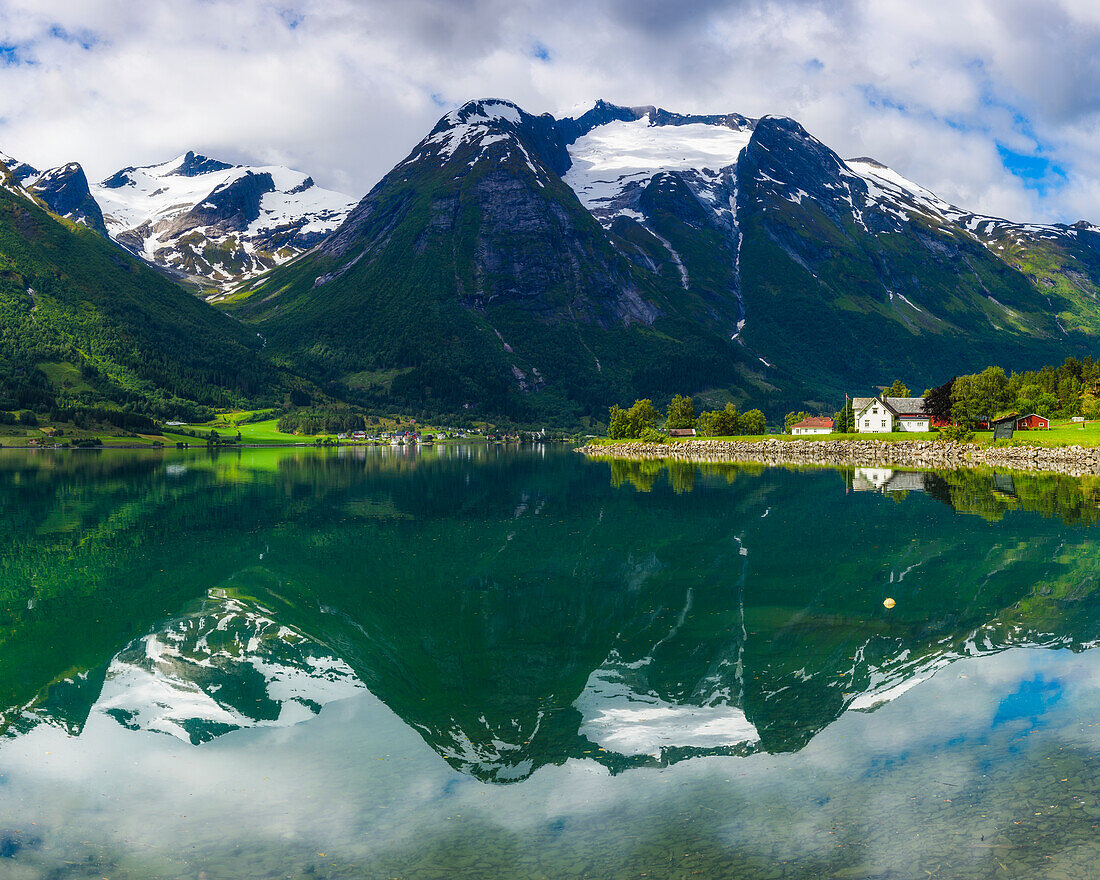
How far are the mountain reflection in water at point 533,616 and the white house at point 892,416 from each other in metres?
103

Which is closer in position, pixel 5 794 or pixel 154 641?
pixel 5 794

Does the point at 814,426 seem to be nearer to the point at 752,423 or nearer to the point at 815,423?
the point at 815,423

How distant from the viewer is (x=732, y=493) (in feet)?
255

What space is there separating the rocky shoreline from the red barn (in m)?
11.5

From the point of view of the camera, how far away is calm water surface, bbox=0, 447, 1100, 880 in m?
14.5

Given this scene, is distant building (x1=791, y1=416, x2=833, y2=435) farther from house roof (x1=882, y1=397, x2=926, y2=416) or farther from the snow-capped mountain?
the snow-capped mountain

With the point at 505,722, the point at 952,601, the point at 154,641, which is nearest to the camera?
the point at 505,722

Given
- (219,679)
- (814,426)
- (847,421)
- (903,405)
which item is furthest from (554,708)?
(814,426)

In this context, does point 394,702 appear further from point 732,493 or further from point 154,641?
point 732,493

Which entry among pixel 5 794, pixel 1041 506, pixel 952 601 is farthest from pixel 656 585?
pixel 1041 506

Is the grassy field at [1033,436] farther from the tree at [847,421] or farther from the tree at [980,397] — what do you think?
the tree at [847,421]

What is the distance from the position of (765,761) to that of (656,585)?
18.1 metres

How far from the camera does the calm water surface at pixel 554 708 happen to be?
14.5 m

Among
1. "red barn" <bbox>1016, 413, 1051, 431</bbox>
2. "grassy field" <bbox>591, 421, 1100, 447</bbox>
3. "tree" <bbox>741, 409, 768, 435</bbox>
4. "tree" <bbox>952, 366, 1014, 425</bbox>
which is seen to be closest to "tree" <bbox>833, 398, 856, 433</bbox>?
"grassy field" <bbox>591, 421, 1100, 447</bbox>
